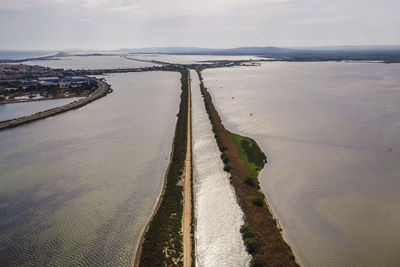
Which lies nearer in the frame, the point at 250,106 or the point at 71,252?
the point at 71,252

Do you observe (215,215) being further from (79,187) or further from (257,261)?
(79,187)

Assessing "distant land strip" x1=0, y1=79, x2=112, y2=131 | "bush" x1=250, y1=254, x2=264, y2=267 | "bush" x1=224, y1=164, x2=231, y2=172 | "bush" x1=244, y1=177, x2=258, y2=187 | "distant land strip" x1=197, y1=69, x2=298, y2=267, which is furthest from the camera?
"distant land strip" x1=0, y1=79, x2=112, y2=131


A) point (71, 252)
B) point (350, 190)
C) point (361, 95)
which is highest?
point (361, 95)

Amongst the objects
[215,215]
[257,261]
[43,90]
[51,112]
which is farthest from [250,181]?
[43,90]

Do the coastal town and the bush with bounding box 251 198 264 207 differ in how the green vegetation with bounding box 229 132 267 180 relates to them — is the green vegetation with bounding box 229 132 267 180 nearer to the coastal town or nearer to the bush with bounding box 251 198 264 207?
the bush with bounding box 251 198 264 207

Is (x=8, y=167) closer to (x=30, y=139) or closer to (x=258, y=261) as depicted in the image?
(x=30, y=139)

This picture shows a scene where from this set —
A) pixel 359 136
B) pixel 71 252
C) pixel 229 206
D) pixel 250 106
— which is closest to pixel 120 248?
pixel 71 252

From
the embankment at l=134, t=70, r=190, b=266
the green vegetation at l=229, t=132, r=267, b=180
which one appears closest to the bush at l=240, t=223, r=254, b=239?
the embankment at l=134, t=70, r=190, b=266
